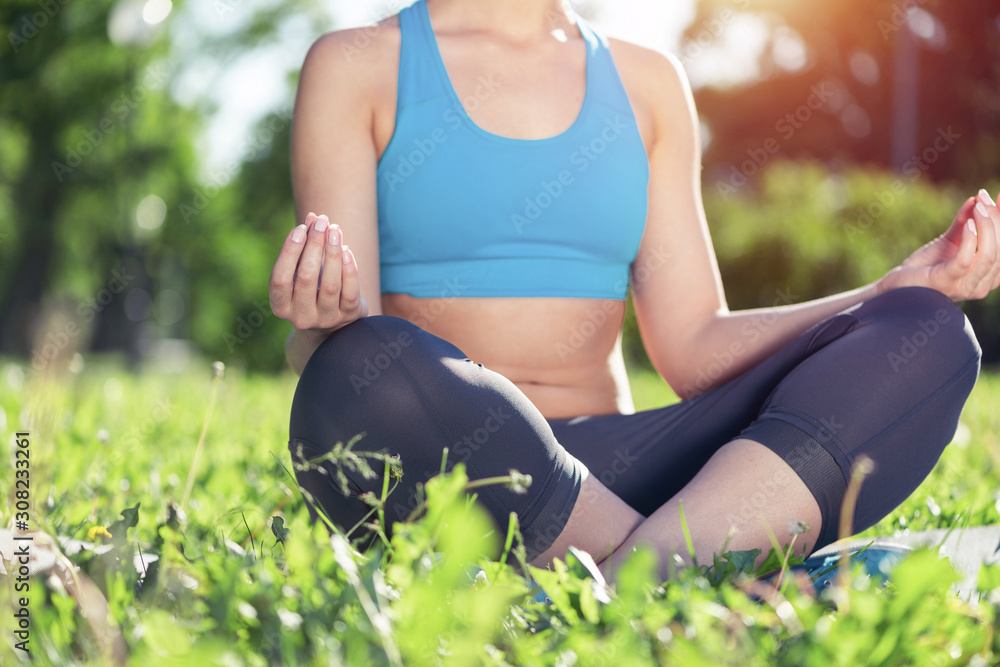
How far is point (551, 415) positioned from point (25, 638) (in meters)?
1.17

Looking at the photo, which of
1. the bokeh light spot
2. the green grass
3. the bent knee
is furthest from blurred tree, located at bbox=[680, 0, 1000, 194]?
the green grass

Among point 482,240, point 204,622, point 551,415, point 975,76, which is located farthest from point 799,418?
point 975,76

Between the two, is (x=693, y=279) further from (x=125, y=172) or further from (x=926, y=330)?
(x=125, y=172)

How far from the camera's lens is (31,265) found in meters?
17.2

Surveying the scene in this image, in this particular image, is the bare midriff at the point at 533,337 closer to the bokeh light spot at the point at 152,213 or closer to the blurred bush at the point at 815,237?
the blurred bush at the point at 815,237

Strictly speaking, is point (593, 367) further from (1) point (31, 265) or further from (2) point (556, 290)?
(1) point (31, 265)

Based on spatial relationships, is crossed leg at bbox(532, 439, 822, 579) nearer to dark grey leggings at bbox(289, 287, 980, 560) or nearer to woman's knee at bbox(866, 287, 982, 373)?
dark grey leggings at bbox(289, 287, 980, 560)

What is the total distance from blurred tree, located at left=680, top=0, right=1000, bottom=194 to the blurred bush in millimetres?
7533

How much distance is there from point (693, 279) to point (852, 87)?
2280 cm

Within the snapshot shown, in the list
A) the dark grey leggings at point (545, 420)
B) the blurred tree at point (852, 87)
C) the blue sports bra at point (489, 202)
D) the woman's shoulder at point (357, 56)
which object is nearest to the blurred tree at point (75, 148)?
the blurred tree at point (852, 87)

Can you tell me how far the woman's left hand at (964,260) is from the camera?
165 cm

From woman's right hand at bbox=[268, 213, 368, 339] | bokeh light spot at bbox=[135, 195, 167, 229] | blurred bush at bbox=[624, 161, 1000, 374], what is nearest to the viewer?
woman's right hand at bbox=[268, 213, 368, 339]

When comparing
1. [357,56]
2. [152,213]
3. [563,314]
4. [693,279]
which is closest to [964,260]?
[693,279]

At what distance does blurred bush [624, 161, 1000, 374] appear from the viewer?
28.8 feet
